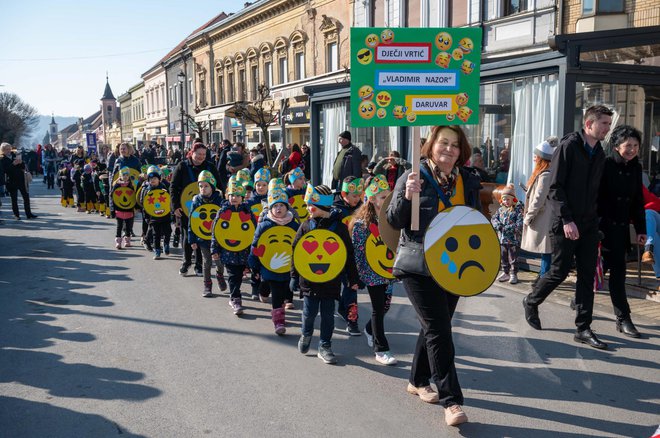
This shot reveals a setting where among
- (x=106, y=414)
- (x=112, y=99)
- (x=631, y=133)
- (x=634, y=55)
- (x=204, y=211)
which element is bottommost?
(x=106, y=414)

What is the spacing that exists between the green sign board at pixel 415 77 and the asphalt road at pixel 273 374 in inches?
78.9

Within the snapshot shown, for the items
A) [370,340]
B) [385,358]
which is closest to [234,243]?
[370,340]

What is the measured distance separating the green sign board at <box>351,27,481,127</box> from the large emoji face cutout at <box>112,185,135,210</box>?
801 cm

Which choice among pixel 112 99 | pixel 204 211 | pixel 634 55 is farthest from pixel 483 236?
pixel 112 99

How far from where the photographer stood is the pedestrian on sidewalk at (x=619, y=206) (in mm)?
5766

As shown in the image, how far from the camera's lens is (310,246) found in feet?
17.7

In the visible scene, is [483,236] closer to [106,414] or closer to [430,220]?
[430,220]

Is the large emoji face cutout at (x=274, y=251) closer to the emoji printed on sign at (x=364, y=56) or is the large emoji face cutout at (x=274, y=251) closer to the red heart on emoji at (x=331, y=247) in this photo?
the red heart on emoji at (x=331, y=247)

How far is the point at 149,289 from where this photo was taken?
26.6 feet

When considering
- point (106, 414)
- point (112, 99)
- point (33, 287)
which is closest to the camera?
point (106, 414)

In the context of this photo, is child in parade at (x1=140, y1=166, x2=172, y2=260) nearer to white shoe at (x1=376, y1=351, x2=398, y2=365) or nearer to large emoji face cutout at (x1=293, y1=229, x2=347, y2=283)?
large emoji face cutout at (x1=293, y1=229, x2=347, y2=283)

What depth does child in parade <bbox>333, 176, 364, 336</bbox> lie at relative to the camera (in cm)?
608

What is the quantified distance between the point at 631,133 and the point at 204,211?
488cm

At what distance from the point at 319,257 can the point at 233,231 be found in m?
1.89
